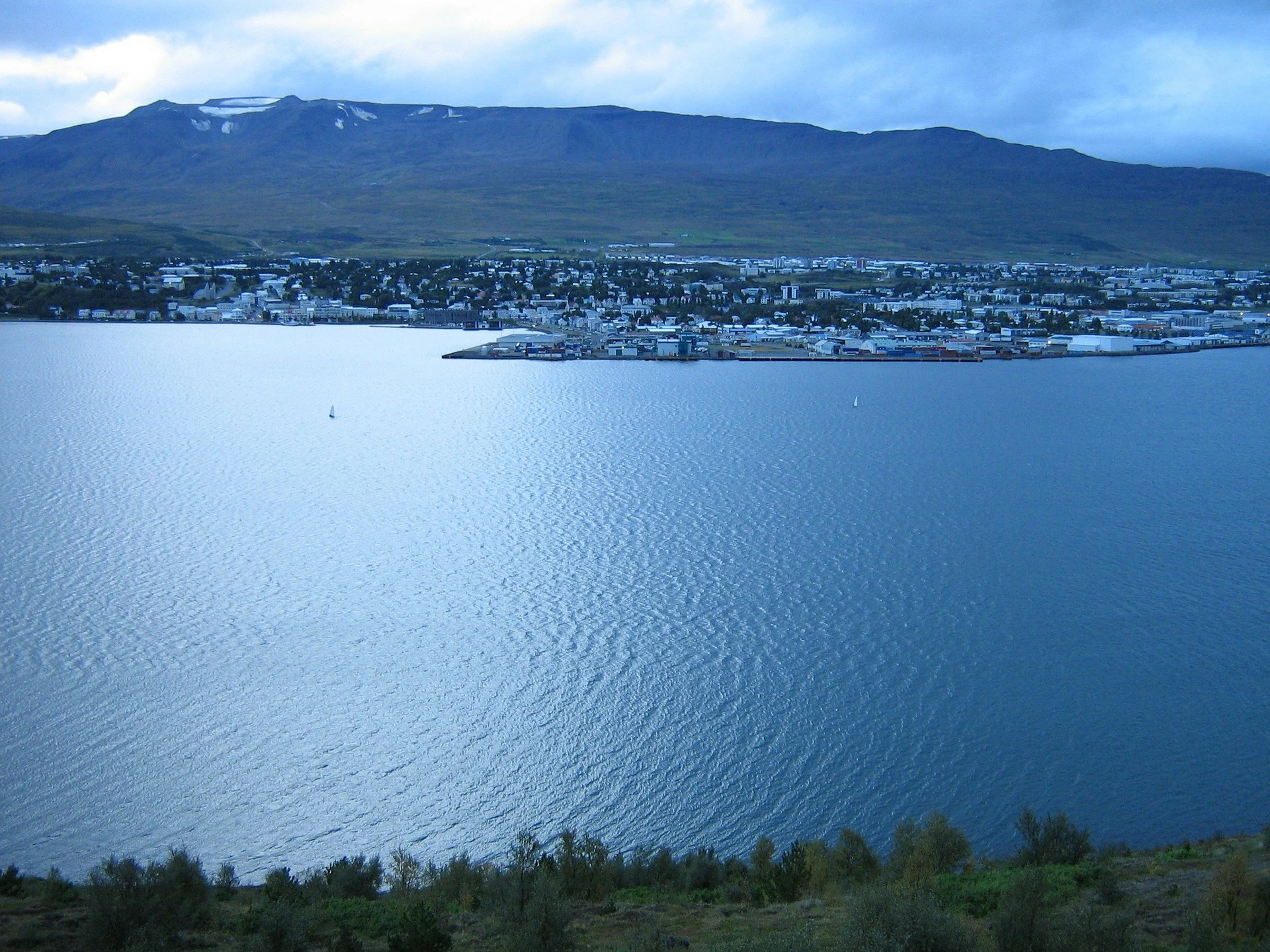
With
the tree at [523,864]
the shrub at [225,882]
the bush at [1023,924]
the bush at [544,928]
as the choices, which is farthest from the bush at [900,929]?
the shrub at [225,882]

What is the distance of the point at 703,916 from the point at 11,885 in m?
2.59

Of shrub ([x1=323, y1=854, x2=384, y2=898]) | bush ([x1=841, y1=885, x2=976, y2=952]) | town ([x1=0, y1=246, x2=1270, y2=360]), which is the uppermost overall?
town ([x1=0, y1=246, x2=1270, y2=360])

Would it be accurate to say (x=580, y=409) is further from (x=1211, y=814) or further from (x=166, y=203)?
(x=166, y=203)

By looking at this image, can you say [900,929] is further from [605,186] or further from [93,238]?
[605,186]

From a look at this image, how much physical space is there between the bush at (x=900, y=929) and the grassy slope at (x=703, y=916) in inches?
9.4

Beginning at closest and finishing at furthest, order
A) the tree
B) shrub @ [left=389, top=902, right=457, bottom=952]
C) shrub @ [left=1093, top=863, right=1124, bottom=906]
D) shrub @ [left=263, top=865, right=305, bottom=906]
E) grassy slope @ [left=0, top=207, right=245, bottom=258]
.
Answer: shrub @ [left=389, top=902, right=457, bottom=952]
the tree
shrub @ [left=1093, top=863, right=1124, bottom=906]
shrub @ [left=263, top=865, right=305, bottom=906]
grassy slope @ [left=0, top=207, right=245, bottom=258]

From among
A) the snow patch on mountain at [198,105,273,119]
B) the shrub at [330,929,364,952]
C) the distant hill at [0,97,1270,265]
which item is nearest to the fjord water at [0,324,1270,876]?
the shrub at [330,929,364,952]

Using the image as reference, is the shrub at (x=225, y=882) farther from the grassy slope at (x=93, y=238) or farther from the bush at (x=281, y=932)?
the grassy slope at (x=93, y=238)

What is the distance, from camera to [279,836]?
5.13m

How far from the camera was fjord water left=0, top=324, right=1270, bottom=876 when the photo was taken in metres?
5.43

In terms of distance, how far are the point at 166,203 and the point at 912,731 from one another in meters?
61.4

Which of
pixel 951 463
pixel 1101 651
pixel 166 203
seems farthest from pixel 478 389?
pixel 166 203

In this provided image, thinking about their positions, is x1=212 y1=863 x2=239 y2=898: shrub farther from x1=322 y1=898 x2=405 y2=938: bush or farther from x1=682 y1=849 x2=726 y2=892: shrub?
x1=682 y1=849 x2=726 y2=892: shrub

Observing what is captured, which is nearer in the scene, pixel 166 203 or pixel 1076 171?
pixel 166 203
